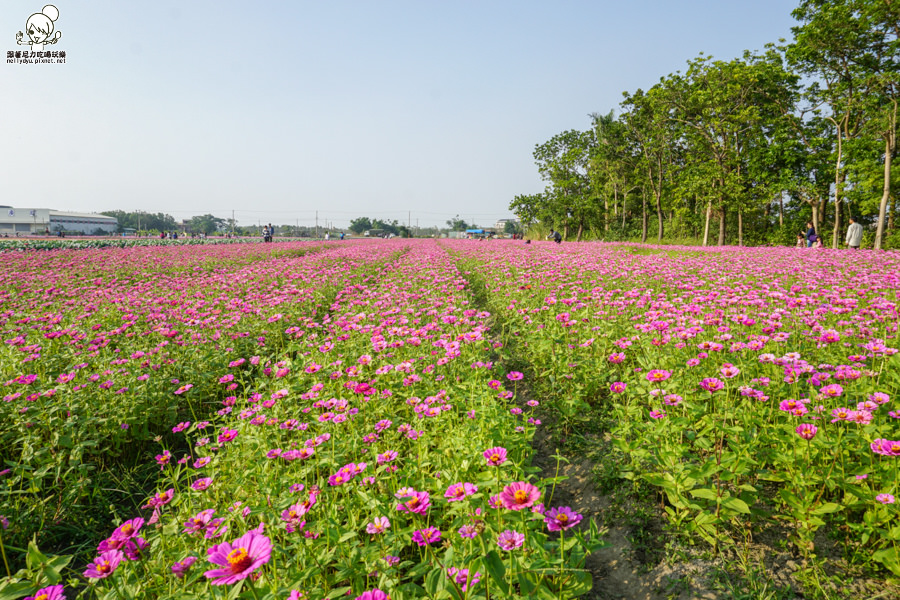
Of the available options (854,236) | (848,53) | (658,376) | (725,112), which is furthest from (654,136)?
(658,376)

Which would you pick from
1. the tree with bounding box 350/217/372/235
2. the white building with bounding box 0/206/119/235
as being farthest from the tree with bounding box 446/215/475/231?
the white building with bounding box 0/206/119/235

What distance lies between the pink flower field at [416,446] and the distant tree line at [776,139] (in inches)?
827

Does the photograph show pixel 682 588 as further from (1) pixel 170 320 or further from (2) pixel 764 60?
(2) pixel 764 60

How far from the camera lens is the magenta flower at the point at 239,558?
92 cm

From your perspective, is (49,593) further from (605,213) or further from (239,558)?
(605,213)

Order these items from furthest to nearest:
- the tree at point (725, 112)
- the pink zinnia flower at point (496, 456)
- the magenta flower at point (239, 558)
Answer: the tree at point (725, 112) → the pink zinnia flower at point (496, 456) → the magenta flower at point (239, 558)

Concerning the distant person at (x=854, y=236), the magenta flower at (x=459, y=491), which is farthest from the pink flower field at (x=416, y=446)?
the distant person at (x=854, y=236)

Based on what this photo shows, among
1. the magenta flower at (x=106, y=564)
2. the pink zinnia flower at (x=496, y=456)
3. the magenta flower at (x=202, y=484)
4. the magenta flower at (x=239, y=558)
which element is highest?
the pink zinnia flower at (x=496, y=456)

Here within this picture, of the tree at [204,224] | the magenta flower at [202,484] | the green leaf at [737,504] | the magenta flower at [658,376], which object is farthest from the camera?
the tree at [204,224]

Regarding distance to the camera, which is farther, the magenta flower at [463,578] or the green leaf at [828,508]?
the green leaf at [828,508]

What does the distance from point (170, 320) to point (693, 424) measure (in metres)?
5.67

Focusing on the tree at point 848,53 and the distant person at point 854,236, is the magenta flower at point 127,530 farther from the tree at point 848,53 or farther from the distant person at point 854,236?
the tree at point 848,53

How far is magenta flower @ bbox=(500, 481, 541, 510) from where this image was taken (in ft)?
3.80

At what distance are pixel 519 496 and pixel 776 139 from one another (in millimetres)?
36854
